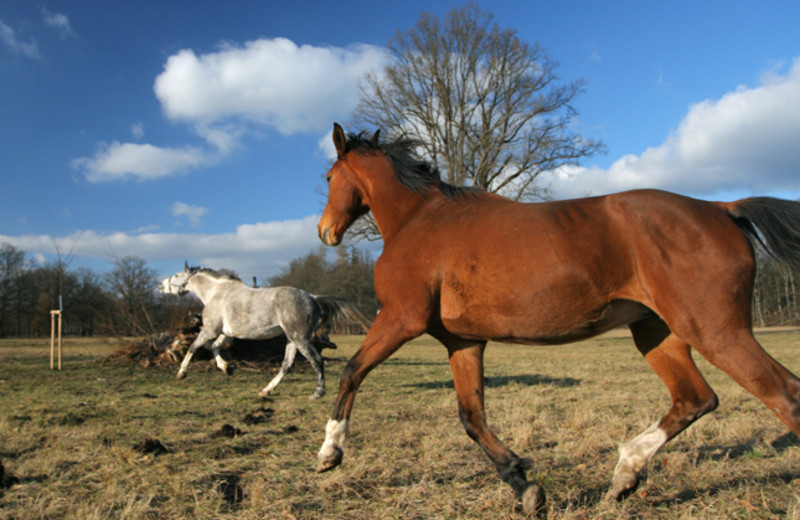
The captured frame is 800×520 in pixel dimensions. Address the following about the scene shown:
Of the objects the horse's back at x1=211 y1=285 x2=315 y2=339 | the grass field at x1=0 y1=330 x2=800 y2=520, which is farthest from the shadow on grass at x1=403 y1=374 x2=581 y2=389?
the horse's back at x1=211 y1=285 x2=315 y2=339

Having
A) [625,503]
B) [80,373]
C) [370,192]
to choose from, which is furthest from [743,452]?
[80,373]

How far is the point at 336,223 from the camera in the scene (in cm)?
422

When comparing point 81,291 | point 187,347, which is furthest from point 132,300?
point 81,291

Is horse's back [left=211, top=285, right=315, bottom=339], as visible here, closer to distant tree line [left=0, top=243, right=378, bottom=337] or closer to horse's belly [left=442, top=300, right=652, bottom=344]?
horse's belly [left=442, top=300, right=652, bottom=344]

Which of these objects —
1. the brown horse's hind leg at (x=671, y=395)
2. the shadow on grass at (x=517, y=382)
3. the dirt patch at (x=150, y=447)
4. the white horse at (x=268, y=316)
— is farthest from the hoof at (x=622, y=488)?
the white horse at (x=268, y=316)

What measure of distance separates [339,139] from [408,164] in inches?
25.5

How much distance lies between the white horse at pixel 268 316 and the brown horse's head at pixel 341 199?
4.89 meters

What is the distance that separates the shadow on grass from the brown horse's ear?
18.7 feet

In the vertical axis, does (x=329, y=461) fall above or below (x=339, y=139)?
below

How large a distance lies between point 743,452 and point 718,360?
2.16m

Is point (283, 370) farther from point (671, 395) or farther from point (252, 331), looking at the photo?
point (671, 395)

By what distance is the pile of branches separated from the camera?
11.8 meters

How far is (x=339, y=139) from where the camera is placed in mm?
4207

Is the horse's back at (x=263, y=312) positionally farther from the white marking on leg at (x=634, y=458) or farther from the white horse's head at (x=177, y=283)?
the white marking on leg at (x=634, y=458)
